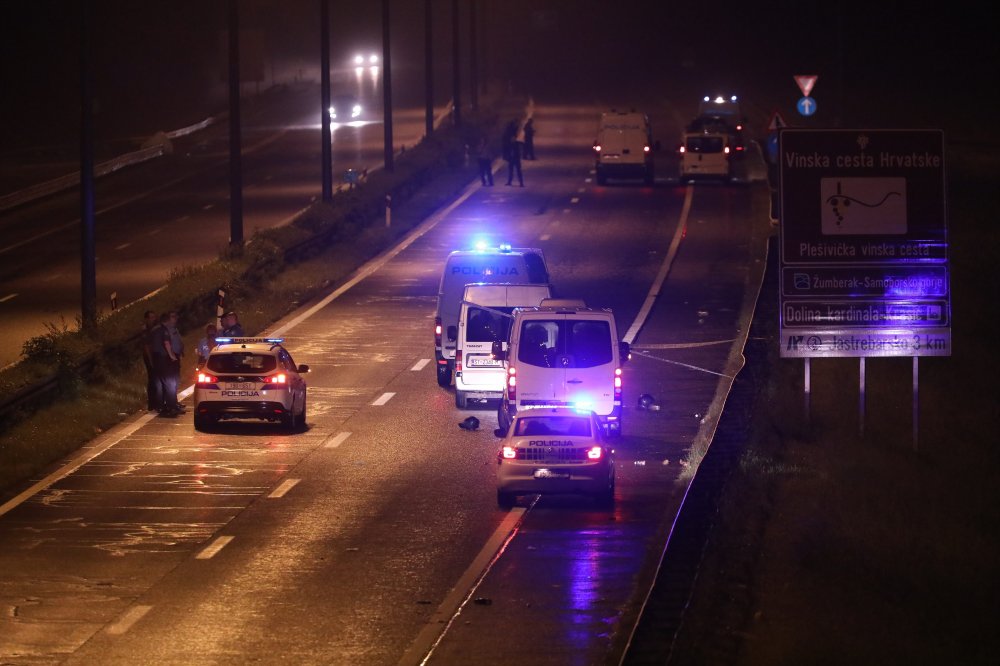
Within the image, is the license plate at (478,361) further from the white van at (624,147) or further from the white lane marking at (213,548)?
the white van at (624,147)

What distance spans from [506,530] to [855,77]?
10541 centimetres

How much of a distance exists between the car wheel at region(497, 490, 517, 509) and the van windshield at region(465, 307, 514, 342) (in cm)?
759

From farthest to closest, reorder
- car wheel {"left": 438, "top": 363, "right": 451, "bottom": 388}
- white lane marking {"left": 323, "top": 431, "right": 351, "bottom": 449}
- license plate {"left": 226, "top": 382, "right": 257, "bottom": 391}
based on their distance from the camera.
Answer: car wheel {"left": 438, "top": 363, "right": 451, "bottom": 388} → license plate {"left": 226, "top": 382, "right": 257, "bottom": 391} → white lane marking {"left": 323, "top": 431, "right": 351, "bottom": 449}

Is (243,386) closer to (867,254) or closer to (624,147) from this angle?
(867,254)

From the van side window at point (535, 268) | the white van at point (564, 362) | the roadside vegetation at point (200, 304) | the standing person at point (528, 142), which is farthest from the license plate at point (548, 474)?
the standing person at point (528, 142)

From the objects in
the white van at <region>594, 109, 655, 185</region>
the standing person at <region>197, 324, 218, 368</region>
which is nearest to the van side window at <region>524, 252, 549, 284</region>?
the standing person at <region>197, 324, 218, 368</region>

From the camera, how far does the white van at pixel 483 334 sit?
29703mm

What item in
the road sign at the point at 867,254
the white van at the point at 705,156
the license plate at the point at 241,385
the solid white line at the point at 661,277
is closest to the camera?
the road sign at the point at 867,254

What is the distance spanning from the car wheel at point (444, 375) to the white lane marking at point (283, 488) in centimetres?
834

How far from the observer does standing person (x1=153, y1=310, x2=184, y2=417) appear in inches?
1152

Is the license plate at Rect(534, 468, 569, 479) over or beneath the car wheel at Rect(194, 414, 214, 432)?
beneath

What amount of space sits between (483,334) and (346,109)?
85.7 metres

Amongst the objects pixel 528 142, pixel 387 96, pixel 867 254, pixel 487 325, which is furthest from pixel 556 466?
pixel 528 142

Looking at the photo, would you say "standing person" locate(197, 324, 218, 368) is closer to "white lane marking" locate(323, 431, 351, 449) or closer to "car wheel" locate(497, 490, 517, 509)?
"white lane marking" locate(323, 431, 351, 449)
